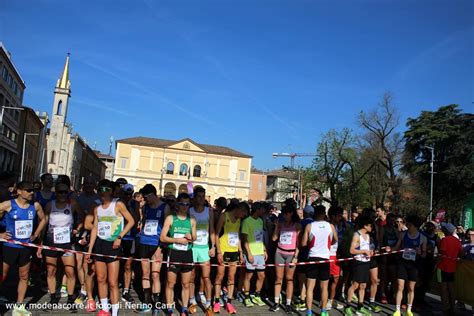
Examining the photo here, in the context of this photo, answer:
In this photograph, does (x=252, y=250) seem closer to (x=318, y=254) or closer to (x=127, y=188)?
(x=318, y=254)

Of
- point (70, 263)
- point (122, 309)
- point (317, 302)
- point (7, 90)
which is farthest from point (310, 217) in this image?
point (7, 90)

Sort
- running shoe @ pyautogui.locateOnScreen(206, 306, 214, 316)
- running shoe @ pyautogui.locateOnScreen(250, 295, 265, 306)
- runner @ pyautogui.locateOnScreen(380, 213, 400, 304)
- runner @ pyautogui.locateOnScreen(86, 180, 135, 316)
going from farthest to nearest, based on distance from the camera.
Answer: runner @ pyautogui.locateOnScreen(380, 213, 400, 304) < running shoe @ pyautogui.locateOnScreen(250, 295, 265, 306) < running shoe @ pyautogui.locateOnScreen(206, 306, 214, 316) < runner @ pyautogui.locateOnScreen(86, 180, 135, 316)

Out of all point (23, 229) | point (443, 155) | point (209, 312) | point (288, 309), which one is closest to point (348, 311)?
point (288, 309)

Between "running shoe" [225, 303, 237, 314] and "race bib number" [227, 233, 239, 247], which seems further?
"race bib number" [227, 233, 239, 247]

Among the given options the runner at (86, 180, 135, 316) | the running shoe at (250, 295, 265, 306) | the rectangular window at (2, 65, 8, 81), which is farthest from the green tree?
the rectangular window at (2, 65, 8, 81)

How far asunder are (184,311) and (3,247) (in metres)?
3.11

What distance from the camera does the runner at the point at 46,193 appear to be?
289 inches

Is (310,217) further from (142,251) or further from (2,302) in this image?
(2,302)

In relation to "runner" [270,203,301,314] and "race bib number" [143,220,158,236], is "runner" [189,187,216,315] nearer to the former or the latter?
"race bib number" [143,220,158,236]

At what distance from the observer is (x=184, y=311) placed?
6598 mm

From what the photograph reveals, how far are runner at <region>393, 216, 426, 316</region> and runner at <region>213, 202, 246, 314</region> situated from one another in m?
3.25

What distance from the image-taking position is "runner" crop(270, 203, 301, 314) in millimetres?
7715

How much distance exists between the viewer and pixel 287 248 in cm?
785

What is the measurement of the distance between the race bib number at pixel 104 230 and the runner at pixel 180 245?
85cm
